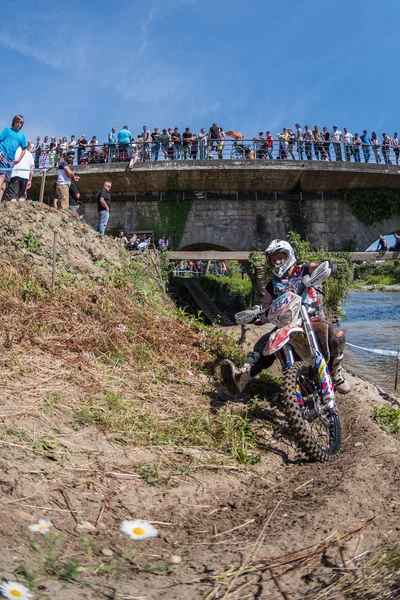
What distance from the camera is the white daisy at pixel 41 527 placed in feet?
9.10

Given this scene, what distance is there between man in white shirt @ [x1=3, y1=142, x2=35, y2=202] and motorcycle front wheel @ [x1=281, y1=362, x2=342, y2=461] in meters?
7.21

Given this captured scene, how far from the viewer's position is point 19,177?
33.9 feet

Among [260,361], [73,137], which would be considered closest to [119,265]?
[260,361]

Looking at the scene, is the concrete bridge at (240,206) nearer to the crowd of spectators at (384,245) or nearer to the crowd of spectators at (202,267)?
the crowd of spectators at (384,245)

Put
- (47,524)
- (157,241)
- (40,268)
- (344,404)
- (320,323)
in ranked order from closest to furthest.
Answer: (47,524)
(320,323)
(344,404)
(40,268)
(157,241)

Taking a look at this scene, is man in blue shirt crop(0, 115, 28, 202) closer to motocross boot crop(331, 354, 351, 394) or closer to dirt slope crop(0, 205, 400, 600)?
dirt slope crop(0, 205, 400, 600)

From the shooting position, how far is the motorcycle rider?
17.8 ft

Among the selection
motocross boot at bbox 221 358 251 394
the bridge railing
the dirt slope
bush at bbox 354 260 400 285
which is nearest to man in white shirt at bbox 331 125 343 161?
the bridge railing

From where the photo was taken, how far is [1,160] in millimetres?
10031

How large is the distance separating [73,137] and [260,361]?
1656 centimetres

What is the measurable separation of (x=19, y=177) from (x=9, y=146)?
62 centimetres

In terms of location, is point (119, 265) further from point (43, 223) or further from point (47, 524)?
point (47, 524)

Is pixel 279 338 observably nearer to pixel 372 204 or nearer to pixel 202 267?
pixel 372 204

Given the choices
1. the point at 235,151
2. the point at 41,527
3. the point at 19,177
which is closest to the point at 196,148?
the point at 235,151
